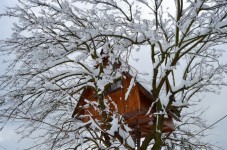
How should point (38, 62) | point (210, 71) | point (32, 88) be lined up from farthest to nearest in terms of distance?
point (210, 71), point (32, 88), point (38, 62)

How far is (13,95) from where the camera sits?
9461 mm

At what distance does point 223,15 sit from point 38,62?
555 centimetres

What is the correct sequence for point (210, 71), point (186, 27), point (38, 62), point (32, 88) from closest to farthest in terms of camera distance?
point (38, 62)
point (186, 27)
point (32, 88)
point (210, 71)

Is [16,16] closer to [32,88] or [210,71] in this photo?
[32,88]

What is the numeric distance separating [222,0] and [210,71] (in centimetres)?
289

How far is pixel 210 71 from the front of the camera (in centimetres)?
1098

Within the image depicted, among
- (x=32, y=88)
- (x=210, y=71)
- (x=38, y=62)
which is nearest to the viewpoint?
(x=38, y=62)

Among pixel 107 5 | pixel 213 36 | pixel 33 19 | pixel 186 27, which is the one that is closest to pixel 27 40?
pixel 33 19

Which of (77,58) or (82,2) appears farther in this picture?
(82,2)

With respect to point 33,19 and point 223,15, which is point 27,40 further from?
point 223,15

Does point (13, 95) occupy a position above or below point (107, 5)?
below

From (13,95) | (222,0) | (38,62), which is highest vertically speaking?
(222,0)

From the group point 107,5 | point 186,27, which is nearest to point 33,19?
point 107,5

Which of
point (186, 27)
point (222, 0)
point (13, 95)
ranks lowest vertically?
point (13, 95)
